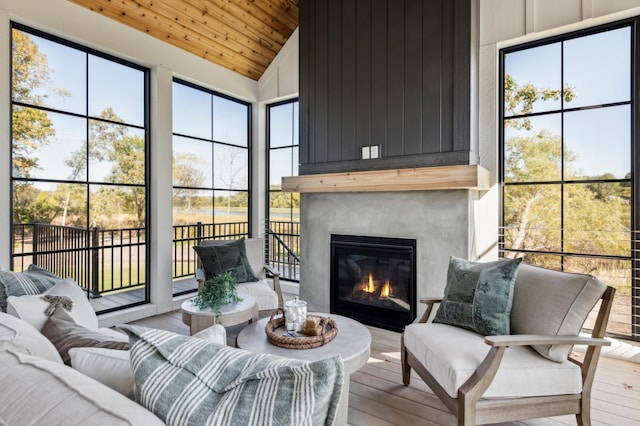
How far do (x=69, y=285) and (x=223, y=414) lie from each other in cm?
169

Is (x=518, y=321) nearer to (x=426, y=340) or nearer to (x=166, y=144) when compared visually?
(x=426, y=340)

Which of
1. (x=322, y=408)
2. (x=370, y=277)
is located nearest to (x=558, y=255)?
(x=370, y=277)

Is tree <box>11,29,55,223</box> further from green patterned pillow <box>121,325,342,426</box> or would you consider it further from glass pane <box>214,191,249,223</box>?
green patterned pillow <box>121,325,342,426</box>

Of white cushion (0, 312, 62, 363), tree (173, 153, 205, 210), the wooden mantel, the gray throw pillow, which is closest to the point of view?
white cushion (0, 312, 62, 363)

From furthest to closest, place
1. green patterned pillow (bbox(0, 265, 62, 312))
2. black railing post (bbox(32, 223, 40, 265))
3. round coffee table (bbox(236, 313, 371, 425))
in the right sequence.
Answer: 1. black railing post (bbox(32, 223, 40, 265))
2. round coffee table (bbox(236, 313, 371, 425))
3. green patterned pillow (bbox(0, 265, 62, 312))

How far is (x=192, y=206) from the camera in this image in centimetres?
466

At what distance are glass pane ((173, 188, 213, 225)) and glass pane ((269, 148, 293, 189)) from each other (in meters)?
1.00

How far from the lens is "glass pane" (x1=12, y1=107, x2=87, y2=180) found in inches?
125

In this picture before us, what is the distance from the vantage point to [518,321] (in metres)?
2.16

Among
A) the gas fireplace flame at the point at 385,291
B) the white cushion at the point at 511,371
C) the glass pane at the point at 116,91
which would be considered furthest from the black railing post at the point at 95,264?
the white cushion at the point at 511,371

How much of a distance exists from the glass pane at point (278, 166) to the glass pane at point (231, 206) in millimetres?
476

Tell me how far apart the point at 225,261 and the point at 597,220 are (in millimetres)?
3542

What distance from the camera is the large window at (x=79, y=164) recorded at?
10.5ft

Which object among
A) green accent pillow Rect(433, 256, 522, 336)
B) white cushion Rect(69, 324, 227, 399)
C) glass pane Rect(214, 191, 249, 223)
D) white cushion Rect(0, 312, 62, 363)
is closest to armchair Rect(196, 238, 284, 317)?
glass pane Rect(214, 191, 249, 223)
